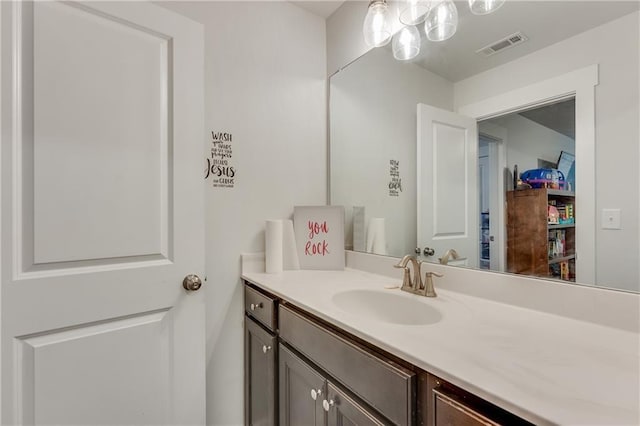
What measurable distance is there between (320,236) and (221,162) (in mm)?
640

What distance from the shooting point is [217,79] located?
4.79 ft

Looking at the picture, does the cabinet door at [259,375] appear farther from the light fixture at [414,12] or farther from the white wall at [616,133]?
the light fixture at [414,12]

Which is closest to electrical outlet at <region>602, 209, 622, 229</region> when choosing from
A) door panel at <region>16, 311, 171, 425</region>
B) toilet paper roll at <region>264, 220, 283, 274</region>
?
toilet paper roll at <region>264, 220, 283, 274</region>

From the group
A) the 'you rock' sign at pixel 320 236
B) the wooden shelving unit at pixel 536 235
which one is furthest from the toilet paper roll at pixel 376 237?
the wooden shelving unit at pixel 536 235

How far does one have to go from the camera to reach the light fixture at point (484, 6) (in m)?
1.05

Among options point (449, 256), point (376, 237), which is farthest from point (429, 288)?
point (376, 237)

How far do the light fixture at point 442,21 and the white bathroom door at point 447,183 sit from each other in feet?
0.93

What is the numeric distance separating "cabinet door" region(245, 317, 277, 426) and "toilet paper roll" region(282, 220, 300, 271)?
1.10 feet

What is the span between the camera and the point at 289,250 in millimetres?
1591

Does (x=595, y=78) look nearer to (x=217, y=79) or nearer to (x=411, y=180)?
(x=411, y=180)

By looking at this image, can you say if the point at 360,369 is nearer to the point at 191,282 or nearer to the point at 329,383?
the point at 329,383

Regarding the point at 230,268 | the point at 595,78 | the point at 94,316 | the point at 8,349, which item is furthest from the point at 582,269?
the point at 8,349

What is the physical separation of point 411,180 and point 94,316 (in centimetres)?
138

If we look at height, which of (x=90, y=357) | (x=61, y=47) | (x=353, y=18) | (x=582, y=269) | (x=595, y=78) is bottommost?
(x=90, y=357)
